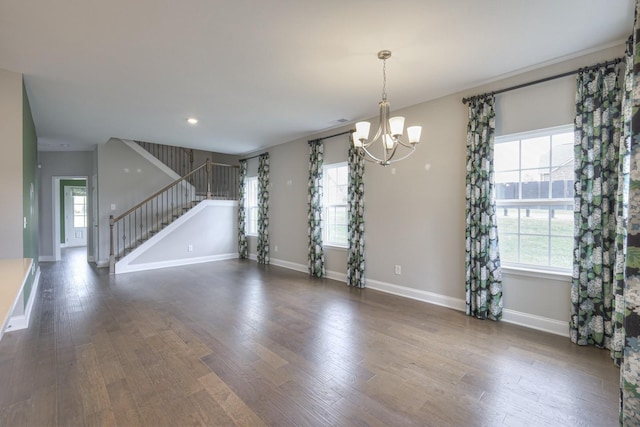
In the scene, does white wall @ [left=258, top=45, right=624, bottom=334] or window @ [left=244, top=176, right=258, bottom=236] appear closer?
white wall @ [left=258, top=45, right=624, bottom=334]

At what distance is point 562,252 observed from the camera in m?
3.22

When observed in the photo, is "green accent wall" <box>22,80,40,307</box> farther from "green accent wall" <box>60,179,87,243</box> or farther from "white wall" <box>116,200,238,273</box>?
"green accent wall" <box>60,179,87,243</box>

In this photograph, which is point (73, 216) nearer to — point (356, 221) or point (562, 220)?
point (356, 221)

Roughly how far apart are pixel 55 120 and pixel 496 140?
6.84 metres

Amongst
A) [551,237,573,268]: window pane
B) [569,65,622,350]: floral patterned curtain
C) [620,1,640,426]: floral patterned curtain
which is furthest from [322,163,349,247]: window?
[620,1,640,426]: floral patterned curtain

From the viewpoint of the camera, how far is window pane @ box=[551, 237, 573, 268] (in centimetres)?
317

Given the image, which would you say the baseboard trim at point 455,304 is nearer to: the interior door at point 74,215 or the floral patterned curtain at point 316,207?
the floral patterned curtain at point 316,207

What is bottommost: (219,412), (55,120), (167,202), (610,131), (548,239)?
(219,412)

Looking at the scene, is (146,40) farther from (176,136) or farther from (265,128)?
(176,136)

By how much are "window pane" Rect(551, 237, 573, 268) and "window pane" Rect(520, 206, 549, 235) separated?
14 centimetres

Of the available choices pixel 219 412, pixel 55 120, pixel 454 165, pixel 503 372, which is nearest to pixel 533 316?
pixel 503 372

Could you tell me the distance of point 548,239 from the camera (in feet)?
10.9

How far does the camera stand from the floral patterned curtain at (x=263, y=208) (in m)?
7.14

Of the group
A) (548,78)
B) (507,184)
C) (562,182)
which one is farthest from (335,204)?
(548,78)
